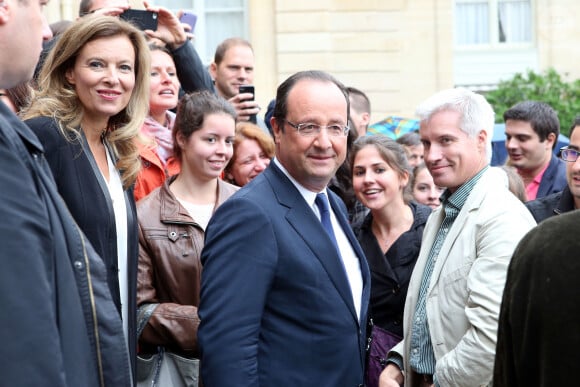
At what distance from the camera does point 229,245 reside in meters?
3.88

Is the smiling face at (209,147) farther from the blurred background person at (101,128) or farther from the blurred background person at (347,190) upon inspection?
the blurred background person at (347,190)

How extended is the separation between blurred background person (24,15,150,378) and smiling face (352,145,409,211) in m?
1.38

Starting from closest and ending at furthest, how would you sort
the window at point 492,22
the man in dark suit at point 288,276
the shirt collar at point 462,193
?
1. the man in dark suit at point 288,276
2. the shirt collar at point 462,193
3. the window at point 492,22

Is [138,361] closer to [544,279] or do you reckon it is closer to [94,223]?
[94,223]

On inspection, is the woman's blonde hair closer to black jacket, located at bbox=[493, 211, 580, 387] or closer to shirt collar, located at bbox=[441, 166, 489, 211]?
shirt collar, located at bbox=[441, 166, 489, 211]

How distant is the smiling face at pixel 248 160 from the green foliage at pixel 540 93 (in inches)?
414

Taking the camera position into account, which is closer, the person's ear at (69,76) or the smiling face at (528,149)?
the person's ear at (69,76)

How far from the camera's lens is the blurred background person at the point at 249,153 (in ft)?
20.4

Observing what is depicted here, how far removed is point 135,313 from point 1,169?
194 centimetres

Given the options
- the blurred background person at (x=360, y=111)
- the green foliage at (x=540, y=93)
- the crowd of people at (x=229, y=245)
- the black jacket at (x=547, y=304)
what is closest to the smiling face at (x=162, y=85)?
the crowd of people at (x=229, y=245)

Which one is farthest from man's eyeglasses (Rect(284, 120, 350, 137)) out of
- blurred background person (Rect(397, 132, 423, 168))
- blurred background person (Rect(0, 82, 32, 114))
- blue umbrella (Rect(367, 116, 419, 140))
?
blue umbrella (Rect(367, 116, 419, 140))

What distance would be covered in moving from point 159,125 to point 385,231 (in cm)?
149

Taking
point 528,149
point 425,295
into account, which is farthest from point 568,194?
point 528,149

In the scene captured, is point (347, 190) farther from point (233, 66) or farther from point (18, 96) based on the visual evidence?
point (18, 96)
